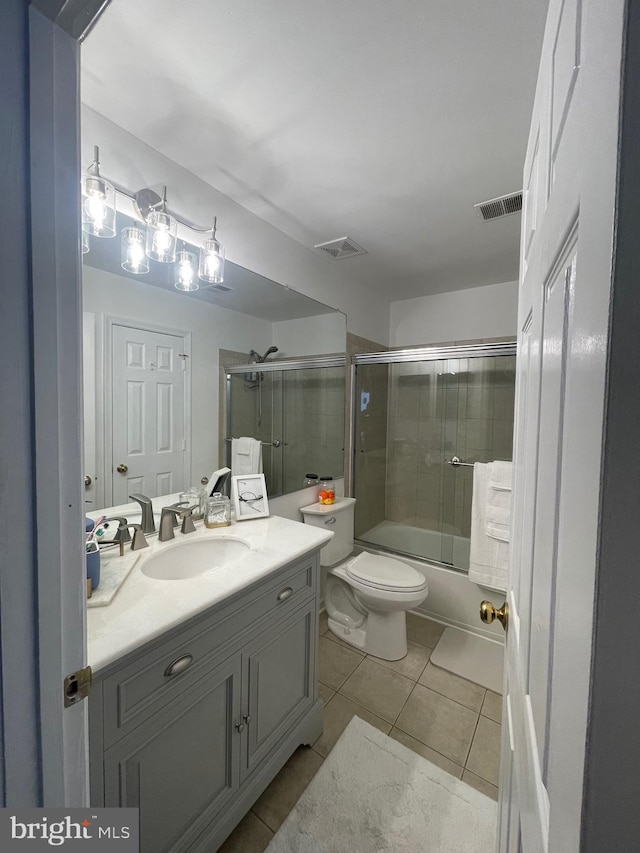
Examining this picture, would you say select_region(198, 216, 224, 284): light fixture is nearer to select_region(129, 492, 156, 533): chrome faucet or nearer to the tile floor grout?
select_region(129, 492, 156, 533): chrome faucet

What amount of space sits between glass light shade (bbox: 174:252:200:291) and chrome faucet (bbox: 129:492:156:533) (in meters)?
0.87

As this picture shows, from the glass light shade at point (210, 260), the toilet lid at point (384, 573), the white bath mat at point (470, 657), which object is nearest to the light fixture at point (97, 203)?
the glass light shade at point (210, 260)

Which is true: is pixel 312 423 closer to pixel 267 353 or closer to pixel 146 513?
pixel 267 353

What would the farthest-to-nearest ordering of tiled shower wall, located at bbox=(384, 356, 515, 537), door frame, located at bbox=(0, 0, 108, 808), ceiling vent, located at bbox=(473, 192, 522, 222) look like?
tiled shower wall, located at bbox=(384, 356, 515, 537) < ceiling vent, located at bbox=(473, 192, 522, 222) < door frame, located at bbox=(0, 0, 108, 808)

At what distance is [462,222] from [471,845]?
2521 mm

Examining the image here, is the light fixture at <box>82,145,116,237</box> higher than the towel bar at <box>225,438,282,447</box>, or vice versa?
the light fixture at <box>82,145,116,237</box>

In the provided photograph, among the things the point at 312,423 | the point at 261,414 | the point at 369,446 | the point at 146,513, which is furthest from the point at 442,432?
the point at 146,513

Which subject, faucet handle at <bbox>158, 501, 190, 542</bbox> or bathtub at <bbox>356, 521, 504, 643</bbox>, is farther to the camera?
bathtub at <bbox>356, 521, 504, 643</bbox>

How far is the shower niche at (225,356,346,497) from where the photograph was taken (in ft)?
5.66

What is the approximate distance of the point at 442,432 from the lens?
268 cm

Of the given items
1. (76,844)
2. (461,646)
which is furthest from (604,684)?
(461,646)

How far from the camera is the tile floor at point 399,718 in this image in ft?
3.93

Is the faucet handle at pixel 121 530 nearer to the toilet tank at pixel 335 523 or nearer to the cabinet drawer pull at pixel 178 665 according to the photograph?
the cabinet drawer pull at pixel 178 665
